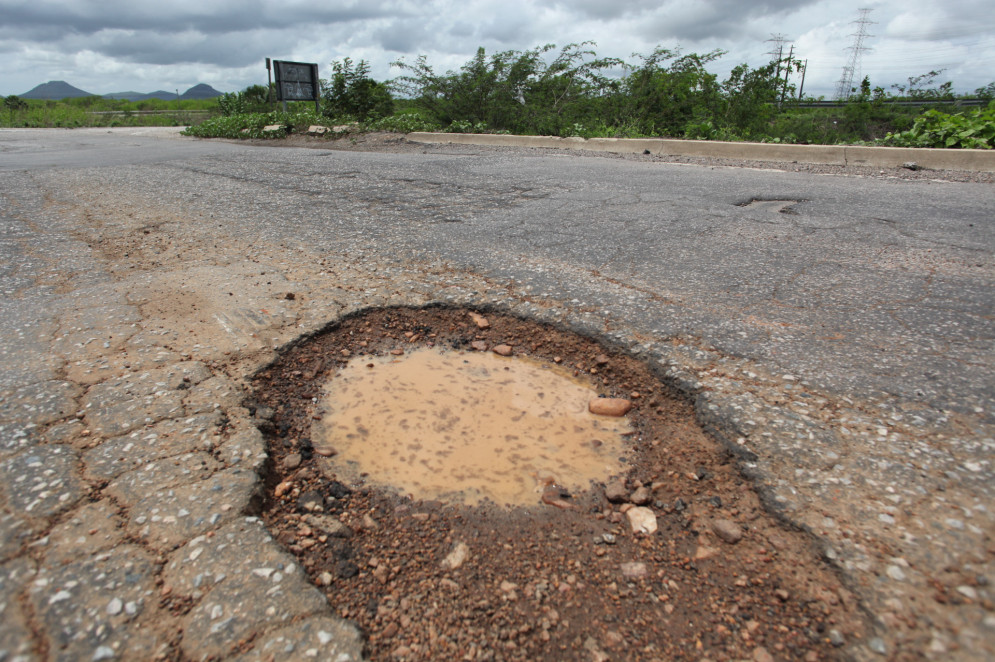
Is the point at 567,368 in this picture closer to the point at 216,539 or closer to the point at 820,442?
the point at 820,442

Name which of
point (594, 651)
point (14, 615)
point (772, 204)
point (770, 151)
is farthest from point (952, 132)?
point (14, 615)

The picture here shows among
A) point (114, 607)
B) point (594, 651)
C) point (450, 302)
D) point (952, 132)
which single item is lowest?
point (594, 651)

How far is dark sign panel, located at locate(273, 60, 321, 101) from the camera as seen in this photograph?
62.6ft

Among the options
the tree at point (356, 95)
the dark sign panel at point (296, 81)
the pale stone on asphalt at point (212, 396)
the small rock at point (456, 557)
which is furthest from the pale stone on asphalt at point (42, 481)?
the dark sign panel at point (296, 81)

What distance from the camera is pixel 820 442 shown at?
83.6 inches

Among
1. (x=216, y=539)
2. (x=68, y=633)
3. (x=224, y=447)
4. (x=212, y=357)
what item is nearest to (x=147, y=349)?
(x=212, y=357)

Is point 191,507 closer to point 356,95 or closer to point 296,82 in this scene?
point 356,95

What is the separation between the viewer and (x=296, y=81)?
1964 cm

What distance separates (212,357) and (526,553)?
1839mm

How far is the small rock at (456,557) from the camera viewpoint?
5.80ft

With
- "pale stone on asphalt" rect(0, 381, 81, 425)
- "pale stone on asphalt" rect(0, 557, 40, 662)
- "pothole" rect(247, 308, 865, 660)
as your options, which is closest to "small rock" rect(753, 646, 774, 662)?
"pothole" rect(247, 308, 865, 660)

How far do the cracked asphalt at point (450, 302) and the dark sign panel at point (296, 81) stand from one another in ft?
48.8

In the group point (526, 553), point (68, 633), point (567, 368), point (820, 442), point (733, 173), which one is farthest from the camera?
point (733, 173)

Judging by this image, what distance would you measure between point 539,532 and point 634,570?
330 millimetres
